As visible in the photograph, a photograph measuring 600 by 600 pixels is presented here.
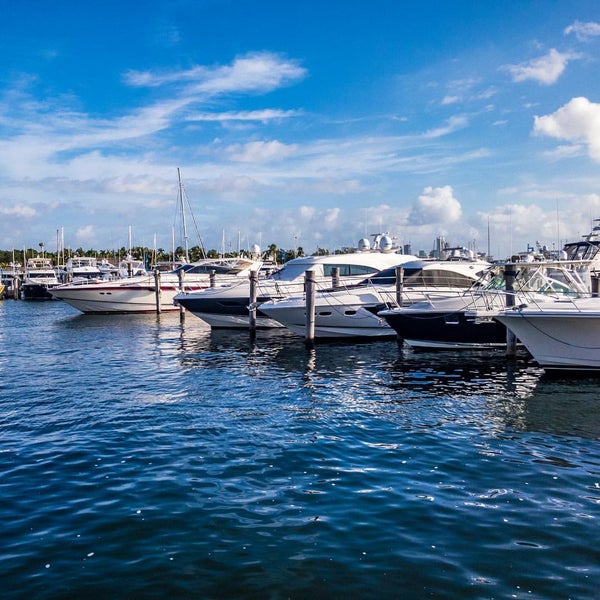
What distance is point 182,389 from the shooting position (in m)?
15.1

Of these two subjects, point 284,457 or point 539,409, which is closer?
point 284,457

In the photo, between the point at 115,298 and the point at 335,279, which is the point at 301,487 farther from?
the point at 115,298

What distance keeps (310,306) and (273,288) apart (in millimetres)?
6271

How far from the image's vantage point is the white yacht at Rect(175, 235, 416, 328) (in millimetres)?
28250

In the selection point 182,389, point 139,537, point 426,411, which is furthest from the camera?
point 182,389

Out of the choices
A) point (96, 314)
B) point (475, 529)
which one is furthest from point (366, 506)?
point (96, 314)

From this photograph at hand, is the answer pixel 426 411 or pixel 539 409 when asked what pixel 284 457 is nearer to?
pixel 426 411

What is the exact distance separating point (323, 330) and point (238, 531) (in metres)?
17.4

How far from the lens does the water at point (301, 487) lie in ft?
19.5

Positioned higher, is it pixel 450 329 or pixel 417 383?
pixel 450 329

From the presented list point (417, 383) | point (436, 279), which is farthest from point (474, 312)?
point (436, 279)

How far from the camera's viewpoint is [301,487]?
8.22 m

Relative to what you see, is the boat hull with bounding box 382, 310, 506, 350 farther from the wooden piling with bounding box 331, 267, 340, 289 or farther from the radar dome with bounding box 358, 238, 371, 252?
the radar dome with bounding box 358, 238, 371, 252

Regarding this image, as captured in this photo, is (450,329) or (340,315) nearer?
(450,329)
